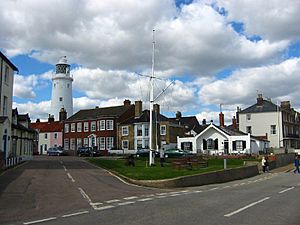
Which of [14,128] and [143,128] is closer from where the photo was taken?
[14,128]

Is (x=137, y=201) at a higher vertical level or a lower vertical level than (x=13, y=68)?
lower

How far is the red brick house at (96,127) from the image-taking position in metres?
72.8

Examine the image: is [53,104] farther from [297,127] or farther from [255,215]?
[255,215]

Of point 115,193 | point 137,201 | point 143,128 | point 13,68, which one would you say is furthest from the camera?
point 143,128

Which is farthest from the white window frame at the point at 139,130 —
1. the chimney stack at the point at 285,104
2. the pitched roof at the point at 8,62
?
the pitched roof at the point at 8,62

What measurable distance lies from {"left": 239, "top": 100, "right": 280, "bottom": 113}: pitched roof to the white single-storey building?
11.7m

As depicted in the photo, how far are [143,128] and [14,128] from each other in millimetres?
31108

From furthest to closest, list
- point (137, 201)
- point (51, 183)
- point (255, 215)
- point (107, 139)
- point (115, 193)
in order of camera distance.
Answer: point (107, 139)
point (51, 183)
point (115, 193)
point (137, 201)
point (255, 215)

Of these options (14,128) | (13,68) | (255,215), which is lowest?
(255,215)

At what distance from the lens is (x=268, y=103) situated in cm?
7569

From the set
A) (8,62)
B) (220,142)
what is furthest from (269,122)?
(8,62)

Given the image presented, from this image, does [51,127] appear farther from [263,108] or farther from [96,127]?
[263,108]

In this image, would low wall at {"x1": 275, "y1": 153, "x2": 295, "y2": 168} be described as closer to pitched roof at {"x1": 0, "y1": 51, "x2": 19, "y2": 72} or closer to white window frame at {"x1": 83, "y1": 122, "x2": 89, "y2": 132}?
pitched roof at {"x1": 0, "y1": 51, "x2": 19, "y2": 72}

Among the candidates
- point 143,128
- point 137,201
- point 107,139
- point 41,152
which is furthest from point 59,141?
point 137,201
